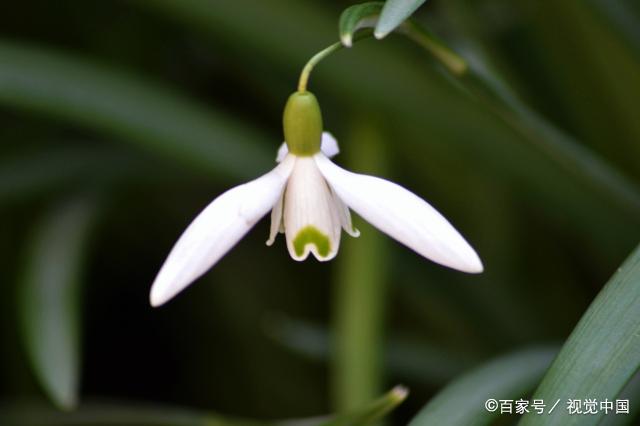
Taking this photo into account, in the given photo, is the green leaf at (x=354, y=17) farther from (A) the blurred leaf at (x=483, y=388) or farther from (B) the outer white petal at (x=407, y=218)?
(A) the blurred leaf at (x=483, y=388)

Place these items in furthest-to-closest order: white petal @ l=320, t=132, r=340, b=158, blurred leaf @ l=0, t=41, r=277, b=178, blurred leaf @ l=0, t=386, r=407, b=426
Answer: blurred leaf @ l=0, t=41, r=277, b=178 → blurred leaf @ l=0, t=386, r=407, b=426 → white petal @ l=320, t=132, r=340, b=158

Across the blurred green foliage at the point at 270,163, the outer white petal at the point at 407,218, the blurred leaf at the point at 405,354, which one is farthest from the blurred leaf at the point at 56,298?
the outer white petal at the point at 407,218

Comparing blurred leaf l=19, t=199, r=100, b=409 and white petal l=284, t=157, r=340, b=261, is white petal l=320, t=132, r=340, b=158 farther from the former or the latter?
blurred leaf l=19, t=199, r=100, b=409

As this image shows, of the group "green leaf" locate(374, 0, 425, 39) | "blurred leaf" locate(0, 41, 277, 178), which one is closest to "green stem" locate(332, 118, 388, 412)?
"blurred leaf" locate(0, 41, 277, 178)

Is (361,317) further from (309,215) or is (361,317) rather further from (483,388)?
(309,215)

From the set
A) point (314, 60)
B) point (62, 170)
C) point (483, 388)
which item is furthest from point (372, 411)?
point (62, 170)

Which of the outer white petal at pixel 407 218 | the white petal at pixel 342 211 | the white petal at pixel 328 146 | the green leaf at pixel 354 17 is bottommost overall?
the outer white petal at pixel 407 218
